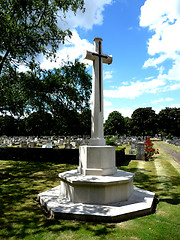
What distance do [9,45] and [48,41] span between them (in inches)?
119

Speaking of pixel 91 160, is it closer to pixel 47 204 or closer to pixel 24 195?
pixel 47 204

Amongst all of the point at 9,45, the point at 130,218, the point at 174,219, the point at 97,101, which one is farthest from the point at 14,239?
the point at 9,45

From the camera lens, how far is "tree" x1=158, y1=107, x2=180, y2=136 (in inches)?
2224

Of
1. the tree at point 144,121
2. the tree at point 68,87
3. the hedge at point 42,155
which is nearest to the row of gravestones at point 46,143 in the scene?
the hedge at point 42,155

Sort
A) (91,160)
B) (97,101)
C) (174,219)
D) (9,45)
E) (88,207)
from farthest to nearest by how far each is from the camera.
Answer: (9,45) < (97,101) < (91,160) < (88,207) < (174,219)

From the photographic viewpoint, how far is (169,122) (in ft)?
189

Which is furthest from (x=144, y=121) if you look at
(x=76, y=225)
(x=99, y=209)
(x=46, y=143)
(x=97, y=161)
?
(x=76, y=225)

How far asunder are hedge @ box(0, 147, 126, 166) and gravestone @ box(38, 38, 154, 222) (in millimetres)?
7967

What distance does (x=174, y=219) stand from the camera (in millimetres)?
3846

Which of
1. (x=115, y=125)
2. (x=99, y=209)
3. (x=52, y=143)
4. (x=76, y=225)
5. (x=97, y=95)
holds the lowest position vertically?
(x=76, y=225)

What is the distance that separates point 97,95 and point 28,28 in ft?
28.0

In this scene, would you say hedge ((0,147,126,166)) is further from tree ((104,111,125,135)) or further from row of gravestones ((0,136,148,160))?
tree ((104,111,125,135))

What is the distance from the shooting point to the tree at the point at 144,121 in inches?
1991

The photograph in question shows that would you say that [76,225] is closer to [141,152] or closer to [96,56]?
[96,56]
